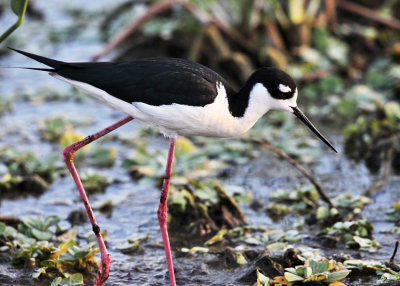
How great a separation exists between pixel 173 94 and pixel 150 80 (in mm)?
167

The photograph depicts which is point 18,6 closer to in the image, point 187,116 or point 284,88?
point 187,116

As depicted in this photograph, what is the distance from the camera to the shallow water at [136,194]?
410cm

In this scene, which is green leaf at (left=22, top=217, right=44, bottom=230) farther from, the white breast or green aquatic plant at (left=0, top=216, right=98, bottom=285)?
the white breast

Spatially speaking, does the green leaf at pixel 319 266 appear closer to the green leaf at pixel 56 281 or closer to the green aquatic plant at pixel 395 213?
the green aquatic plant at pixel 395 213

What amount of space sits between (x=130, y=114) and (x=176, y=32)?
3.74 meters

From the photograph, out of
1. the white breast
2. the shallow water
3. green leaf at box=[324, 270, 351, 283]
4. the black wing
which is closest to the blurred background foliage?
the shallow water

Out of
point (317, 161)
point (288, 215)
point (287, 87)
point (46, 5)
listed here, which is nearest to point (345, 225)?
point (288, 215)

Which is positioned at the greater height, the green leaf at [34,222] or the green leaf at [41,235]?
the green leaf at [34,222]

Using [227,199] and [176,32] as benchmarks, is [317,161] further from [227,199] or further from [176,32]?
[176,32]

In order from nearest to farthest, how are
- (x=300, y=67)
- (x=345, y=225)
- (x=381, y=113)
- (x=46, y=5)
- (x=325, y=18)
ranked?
(x=345, y=225)
(x=381, y=113)
(x=300, y=67)
(x=325, y=18)
(x=46, y=5)

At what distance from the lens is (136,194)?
5312mm

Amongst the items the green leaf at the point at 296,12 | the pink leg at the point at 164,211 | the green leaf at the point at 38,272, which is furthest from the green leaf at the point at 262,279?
the green leaf at the point at 296,12

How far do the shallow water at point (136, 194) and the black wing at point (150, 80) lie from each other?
105cm

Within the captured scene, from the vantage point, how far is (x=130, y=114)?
12.9 ft
